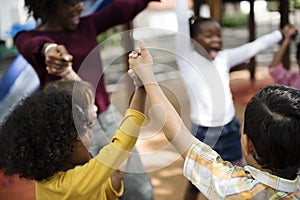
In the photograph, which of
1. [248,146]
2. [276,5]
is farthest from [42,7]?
[276,5]

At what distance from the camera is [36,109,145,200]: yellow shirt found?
121 centimetres

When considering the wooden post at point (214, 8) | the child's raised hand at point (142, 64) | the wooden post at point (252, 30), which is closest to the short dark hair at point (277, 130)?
the child's raised hand at point (142, 64)

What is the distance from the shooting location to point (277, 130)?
1.05 meters

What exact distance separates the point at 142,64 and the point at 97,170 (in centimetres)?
33

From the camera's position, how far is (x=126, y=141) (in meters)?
1.22

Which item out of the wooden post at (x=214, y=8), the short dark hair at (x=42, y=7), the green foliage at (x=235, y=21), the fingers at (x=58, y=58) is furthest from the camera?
the green foliage at (x=235, y=21)

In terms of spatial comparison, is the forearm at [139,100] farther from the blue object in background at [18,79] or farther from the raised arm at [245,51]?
the blue object in background at [18,79]

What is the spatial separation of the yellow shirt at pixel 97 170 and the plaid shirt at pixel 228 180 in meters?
0.17

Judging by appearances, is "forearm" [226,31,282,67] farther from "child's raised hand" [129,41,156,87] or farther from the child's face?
"child's raised hand" [129,41,156,87]

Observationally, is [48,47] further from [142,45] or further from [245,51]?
[245,51]

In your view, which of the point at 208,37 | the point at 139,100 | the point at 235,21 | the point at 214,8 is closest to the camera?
the point at 139,100

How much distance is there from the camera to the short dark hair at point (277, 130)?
1051mm

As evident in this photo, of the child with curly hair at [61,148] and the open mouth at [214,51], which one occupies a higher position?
the child with curly hair at [61,148]

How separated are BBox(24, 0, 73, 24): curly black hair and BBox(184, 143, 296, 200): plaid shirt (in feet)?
3.62
